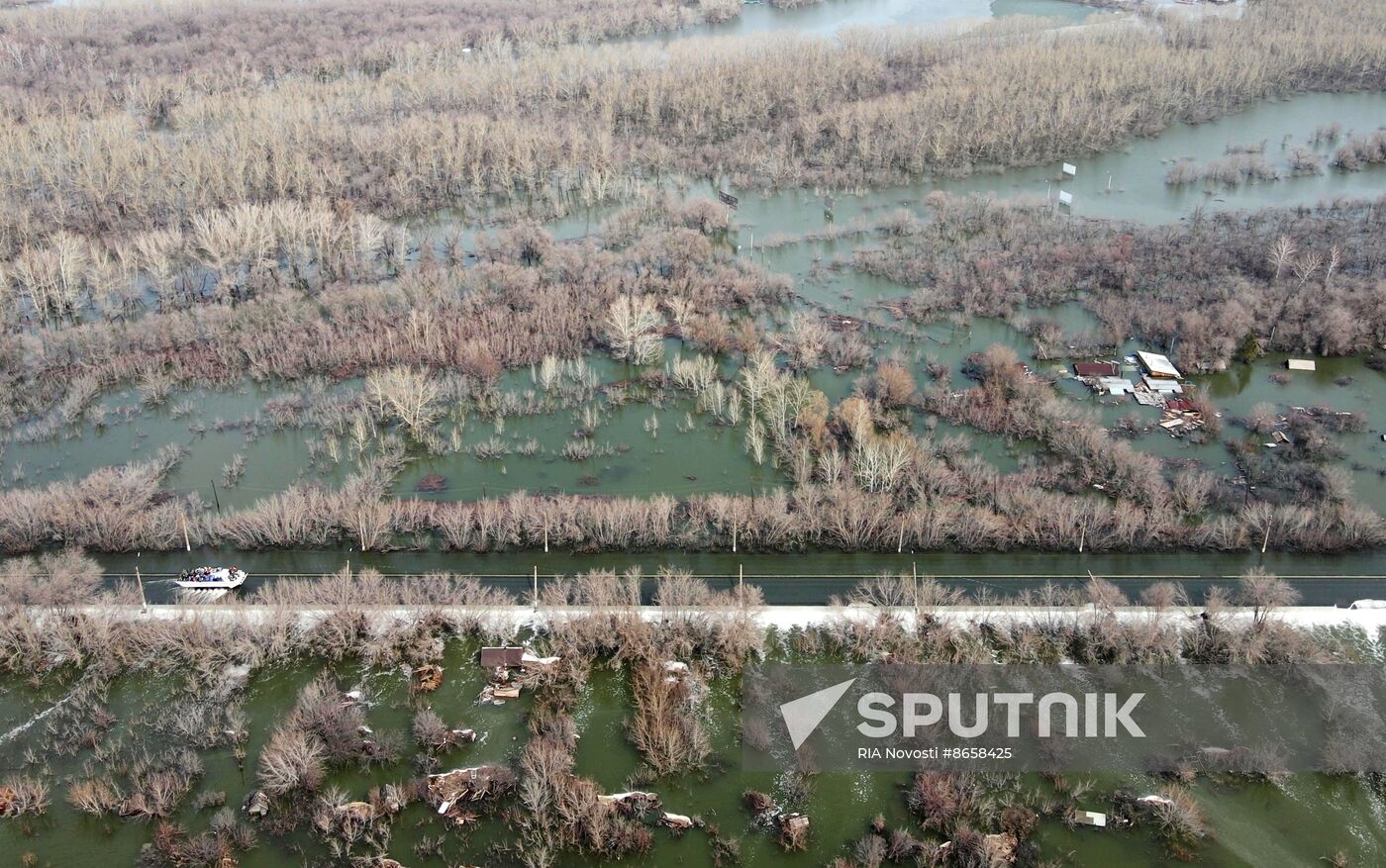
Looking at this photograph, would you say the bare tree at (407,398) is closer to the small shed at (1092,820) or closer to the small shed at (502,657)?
the small shed at (502,657)

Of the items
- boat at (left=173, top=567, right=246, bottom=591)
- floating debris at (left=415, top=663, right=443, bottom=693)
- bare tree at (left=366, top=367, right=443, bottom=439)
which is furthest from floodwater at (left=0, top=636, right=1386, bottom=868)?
bare tree at (left=366, top=367, right=443, bottom=439)

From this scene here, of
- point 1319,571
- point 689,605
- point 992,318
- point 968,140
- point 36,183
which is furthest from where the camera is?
point 968,140

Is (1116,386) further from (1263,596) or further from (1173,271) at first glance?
(1263,596)

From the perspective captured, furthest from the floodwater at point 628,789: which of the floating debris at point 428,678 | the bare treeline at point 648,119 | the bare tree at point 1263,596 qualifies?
the bare treeline at point 648,119

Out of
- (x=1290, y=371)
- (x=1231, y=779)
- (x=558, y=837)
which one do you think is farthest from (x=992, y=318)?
(x=558, y=837)

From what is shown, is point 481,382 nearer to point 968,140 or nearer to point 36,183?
point 36,183

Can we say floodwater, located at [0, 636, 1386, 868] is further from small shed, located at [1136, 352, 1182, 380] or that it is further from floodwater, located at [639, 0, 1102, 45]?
floodwater, located at [639, 0, 1102, 45]

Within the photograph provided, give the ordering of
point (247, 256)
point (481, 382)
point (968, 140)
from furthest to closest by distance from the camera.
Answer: point (968, 140), point (247, 256), point (481, 382)
